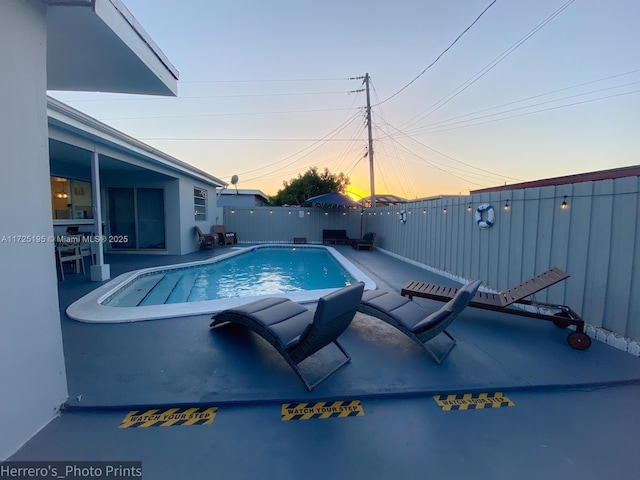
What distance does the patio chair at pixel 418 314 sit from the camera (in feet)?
9.52

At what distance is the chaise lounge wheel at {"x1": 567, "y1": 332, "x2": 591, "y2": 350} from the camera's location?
10.4 ft

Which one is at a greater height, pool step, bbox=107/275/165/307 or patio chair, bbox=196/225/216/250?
patio chair, bbox=196/225/216/250

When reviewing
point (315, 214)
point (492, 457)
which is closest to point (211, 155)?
point (315, 214)

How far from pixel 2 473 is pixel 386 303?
10.9 ft

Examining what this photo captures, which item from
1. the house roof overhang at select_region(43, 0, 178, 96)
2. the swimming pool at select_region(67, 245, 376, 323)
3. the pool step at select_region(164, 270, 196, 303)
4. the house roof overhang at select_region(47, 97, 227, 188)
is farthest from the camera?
the pool step at select_region(164, 270, 196, 303)

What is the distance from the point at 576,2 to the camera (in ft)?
20.0

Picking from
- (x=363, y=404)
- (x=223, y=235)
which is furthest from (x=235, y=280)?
(x=363, y=404)

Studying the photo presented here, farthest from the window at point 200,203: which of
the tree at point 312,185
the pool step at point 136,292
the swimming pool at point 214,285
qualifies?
the tree at point 312,185

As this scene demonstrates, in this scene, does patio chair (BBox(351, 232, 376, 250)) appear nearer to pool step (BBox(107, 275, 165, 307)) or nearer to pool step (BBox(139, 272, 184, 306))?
pool step (BBox(139, 272, 184, 306))

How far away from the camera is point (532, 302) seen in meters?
3.84

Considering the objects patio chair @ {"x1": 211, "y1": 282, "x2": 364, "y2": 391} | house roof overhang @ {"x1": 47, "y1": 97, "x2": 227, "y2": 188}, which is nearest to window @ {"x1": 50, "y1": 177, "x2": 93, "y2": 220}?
house roof overhang @ {"x1": 47, "y1": 97, "x2": 227, "y2": 188}

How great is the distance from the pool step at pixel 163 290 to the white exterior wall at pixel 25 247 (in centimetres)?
389

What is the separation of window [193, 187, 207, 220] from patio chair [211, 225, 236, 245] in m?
0.93

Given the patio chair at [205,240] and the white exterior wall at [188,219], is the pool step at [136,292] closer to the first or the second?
the white exterior wall at [188,219]
